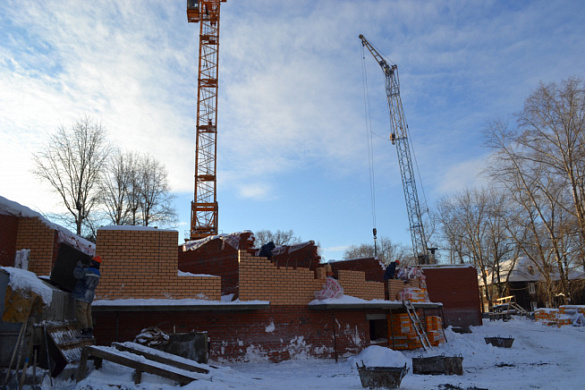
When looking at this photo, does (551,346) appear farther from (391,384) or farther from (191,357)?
(191,357)

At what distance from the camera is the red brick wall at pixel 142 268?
9.37 metres

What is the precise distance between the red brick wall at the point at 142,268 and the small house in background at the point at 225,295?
2 cm

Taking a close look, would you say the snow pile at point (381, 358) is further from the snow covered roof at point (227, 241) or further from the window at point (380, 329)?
the snow covered roof at point (227, 241)

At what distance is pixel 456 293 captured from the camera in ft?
84.8

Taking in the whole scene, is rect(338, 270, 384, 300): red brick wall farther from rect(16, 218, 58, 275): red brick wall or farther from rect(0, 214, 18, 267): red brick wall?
rect(0, 214, 18, 267): red brick wall

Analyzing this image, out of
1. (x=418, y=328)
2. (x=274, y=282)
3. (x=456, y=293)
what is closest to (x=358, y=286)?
(x=418, y=328)

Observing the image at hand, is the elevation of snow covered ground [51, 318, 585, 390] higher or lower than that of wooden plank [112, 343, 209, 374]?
lower

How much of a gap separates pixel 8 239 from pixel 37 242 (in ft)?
1.86

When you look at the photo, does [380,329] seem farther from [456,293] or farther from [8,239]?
[456,293]

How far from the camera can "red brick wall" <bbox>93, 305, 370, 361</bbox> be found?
9461 mm

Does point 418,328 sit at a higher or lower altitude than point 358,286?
lower

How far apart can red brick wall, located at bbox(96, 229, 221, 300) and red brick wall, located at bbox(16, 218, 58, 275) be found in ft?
3.91

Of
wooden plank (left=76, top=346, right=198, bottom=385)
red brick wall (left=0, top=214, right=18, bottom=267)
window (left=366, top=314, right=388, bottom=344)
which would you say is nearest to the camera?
wooden plank (left=76, top=346, right=198, bottom=385)

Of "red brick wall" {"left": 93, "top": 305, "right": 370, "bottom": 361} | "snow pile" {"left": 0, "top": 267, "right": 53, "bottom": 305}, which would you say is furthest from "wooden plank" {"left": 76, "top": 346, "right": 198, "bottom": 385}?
"red brick wall" {"left": 93, "top": 305, "right": 370, "bottom": 361}
